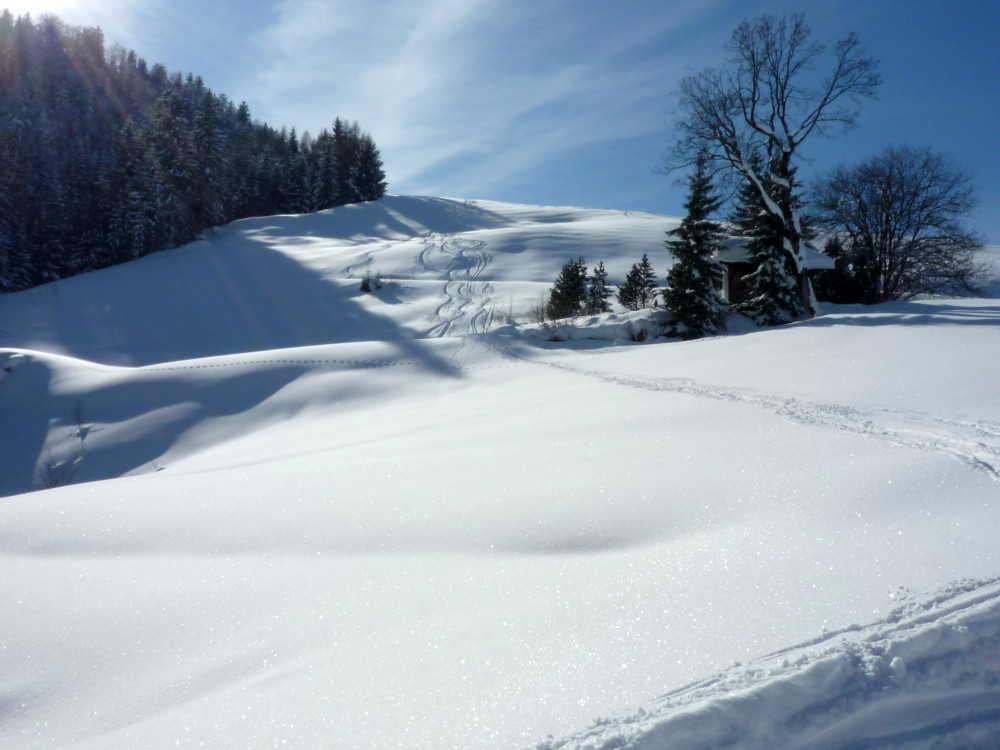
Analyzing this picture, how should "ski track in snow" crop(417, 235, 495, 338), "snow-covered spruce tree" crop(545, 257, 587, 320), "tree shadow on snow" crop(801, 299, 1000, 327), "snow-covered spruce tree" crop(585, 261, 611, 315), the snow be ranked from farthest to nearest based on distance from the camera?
"ski track in snow" crop(417, 235, 495, 338)
"snow-covered spruce tree" crop(585, 261, 611, 315)
"snow-covered spruce tree" crop(545, 257, 587, 320)
"tree shadow on snow" crop(801, 299, 1000, 327)
the snow

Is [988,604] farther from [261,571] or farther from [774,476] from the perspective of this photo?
[261,571]

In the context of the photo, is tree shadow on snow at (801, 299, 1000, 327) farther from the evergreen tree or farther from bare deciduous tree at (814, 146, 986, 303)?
the evergreen tree

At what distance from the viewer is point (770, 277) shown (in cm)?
1702

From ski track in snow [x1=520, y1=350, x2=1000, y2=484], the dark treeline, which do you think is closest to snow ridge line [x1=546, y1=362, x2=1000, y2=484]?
ski track in snow [x1=520, y1=350, x2=1000, y2=484]

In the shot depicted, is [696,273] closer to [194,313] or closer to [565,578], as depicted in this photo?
[565,578]

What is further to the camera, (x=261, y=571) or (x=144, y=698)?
(x=261, y=571)

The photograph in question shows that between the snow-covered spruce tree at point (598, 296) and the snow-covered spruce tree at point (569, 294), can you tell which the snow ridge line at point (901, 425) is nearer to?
the snow-covered spruce tree at point (569, 294)

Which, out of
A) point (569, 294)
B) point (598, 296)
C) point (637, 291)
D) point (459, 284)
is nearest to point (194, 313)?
point (459, 284)

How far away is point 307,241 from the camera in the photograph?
40656mm

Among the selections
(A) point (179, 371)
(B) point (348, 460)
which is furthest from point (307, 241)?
(B) point (348, 460)

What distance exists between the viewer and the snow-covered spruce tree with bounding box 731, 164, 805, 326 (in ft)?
55.3

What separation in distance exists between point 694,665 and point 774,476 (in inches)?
84.9

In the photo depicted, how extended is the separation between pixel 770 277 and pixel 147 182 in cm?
3632

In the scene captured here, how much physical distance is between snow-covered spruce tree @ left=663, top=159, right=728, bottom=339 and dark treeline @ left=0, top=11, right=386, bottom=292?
33.6m
